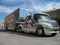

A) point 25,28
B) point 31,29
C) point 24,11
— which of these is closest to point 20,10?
point 24,11

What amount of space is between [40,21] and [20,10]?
5.45 meters

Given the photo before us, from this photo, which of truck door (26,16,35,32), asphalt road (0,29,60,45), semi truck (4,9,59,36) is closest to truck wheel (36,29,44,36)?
semi truck (4,9,59,36)

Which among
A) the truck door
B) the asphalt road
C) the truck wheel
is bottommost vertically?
the asphalt road

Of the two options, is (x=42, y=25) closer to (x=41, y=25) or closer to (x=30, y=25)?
(x=41, y=25)

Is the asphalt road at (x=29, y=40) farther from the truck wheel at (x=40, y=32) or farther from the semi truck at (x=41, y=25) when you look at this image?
the truck wheel at (x=40, y=32)

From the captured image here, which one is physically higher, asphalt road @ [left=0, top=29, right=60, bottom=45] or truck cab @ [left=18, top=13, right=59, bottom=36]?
truck cab @ [left=18, top=13, right=59, bottom=36]

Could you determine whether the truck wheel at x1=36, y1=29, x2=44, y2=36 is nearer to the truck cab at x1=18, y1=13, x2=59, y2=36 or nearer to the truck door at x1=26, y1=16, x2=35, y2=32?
the truck cab at x1=18, y1=13, x2=59, y2=36

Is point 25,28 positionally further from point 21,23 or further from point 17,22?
point 17,22

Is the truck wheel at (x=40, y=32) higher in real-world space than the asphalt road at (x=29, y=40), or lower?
higher

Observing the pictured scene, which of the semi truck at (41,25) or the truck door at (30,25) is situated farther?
the truck door at (30,25)

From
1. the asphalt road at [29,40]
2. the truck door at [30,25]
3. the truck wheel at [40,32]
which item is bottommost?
the asphalt road at [29,40]

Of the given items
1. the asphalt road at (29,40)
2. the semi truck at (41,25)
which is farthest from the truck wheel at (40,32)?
the asphalt road at (29,40)

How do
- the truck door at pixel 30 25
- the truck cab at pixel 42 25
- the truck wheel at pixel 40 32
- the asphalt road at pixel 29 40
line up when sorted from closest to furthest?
the asphalt road at pixel 29 40
the truck cab at pixel 42 25
the truck wheel at pixel 40 32
the truck door at pixel 30 25

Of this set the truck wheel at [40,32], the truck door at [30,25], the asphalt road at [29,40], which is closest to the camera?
the asphalt road at [29,40]
